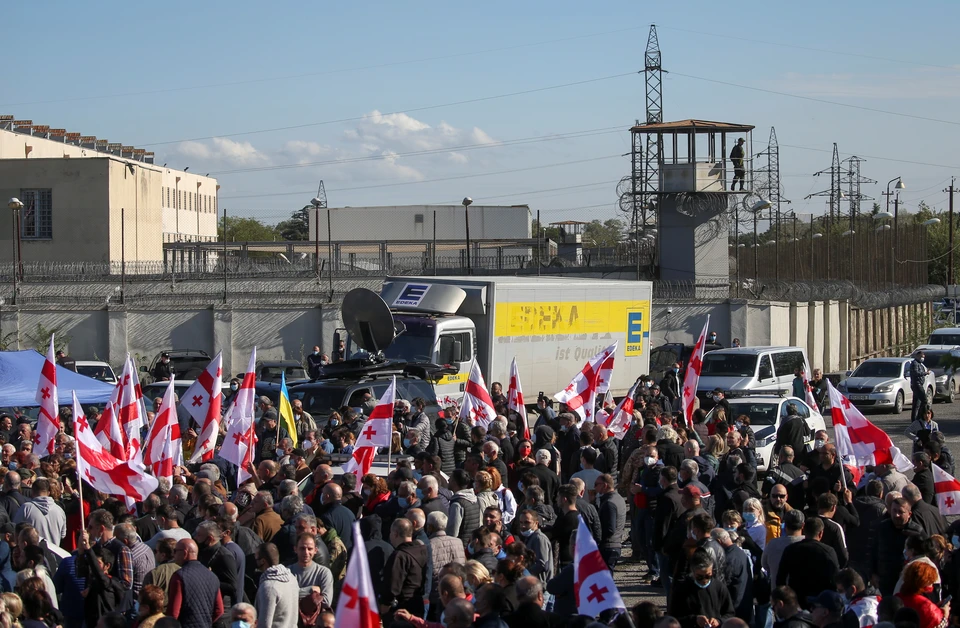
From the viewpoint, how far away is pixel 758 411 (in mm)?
18766

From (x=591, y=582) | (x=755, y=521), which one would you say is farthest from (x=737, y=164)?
(x=591, y=582)

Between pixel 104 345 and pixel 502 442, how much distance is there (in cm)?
2376

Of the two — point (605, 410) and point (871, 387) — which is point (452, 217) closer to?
point (871, 387)

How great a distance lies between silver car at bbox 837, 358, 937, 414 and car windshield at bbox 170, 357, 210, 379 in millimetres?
17056

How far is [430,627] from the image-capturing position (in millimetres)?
7109

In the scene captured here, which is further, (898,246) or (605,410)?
(898,246)

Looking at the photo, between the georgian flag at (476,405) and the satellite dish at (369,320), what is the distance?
539cm

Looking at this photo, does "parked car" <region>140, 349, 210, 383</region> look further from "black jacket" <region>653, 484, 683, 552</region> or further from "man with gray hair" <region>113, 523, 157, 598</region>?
"man with gray hair" <region>113, 523, 157, 598</region>

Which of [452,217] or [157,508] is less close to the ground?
[452,217]

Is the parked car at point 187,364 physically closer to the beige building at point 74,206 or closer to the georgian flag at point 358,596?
the beige building at point 74,206

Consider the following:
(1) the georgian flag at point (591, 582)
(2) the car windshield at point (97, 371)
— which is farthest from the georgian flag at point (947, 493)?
(2) the car windshield at point (97, 371)

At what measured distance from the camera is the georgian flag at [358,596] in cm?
550

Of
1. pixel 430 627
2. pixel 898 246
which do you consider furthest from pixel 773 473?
pixel 898 246

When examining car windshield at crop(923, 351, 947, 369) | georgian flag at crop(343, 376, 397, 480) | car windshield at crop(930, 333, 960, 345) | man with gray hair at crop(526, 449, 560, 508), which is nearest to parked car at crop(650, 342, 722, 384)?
car windshield at crop(923, 351, 947, 369)
